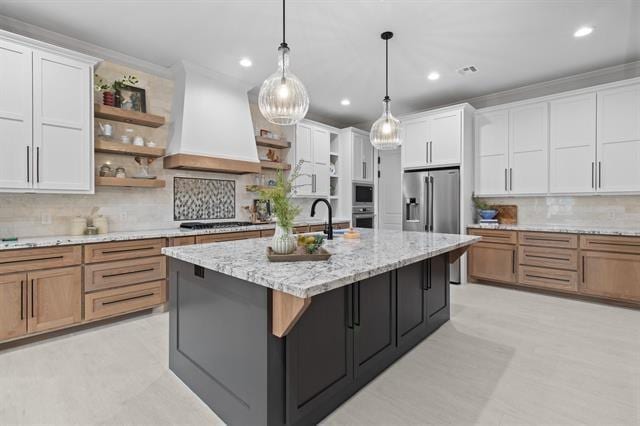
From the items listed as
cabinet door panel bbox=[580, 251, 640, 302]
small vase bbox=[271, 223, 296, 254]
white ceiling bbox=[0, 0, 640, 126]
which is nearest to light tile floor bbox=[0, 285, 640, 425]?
cabinet door panel bbox=[580, 251, 640, 302]

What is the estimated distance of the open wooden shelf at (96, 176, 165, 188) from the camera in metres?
3.33

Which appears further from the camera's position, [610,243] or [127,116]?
[610,243]

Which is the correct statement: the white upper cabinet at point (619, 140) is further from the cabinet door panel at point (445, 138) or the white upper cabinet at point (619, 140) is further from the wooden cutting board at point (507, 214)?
the cabinet door panel at point (445, 138)

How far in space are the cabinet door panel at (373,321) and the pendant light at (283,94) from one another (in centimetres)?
130

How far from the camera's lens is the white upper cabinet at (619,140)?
3.72m

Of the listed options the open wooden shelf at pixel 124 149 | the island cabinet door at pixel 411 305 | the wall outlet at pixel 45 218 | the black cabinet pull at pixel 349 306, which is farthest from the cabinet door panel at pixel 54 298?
the island cabinet door at pixel 411 305

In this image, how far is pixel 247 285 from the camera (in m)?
1.57

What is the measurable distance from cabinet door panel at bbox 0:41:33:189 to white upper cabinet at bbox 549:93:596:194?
5893 mm

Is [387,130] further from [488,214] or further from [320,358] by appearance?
[488,214]

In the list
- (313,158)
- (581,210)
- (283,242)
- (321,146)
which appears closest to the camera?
(283,242)

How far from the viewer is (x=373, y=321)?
7.00 ft

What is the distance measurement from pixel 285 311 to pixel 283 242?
523 mm

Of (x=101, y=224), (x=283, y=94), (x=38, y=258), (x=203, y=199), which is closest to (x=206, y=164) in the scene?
(x=203, y=199)

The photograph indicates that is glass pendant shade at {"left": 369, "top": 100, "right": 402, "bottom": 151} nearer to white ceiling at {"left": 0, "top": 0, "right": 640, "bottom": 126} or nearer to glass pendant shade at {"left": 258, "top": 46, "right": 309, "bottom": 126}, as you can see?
white ceiling at {"left": 0, "top": 0, "right": 640, "bottom": 126}
